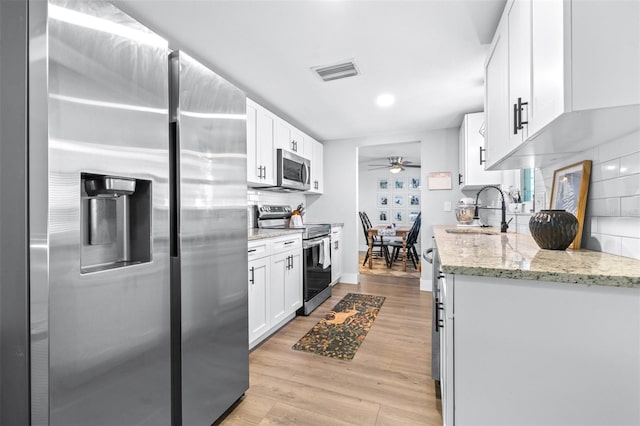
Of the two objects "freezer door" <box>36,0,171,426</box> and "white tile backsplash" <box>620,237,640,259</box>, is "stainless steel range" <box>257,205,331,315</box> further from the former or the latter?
"white tile backsplash" <box>620,237,640,259</box>

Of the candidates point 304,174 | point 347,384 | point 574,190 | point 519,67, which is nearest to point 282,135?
point 304,174

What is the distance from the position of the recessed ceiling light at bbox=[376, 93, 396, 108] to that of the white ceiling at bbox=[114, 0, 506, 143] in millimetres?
66

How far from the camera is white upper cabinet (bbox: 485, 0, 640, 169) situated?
0.90 meters

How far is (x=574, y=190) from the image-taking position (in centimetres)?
154

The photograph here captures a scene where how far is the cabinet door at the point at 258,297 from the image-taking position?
2320 mm

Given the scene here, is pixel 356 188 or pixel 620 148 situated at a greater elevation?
pixel 356 188

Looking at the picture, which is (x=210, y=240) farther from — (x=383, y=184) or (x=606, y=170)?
(x=383, y=184)

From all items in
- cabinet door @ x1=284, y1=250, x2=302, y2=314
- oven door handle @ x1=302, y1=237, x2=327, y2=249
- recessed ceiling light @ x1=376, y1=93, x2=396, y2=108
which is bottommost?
cabinet door @ x1=284, y1=250, x2=302, y2=314

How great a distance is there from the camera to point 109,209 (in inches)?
43.3

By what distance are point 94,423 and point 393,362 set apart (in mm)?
1795

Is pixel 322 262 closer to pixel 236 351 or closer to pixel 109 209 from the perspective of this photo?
pixel 236 351

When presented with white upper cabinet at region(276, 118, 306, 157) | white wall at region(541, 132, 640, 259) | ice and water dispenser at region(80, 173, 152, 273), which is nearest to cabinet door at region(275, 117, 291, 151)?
white upper cabinet at region(276, 118, 306, 157)

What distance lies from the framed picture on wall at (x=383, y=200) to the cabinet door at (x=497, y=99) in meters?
5.93

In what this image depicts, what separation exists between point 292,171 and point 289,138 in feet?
1.33
